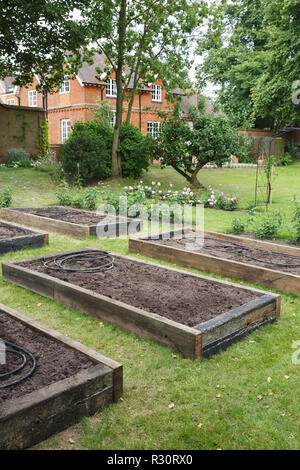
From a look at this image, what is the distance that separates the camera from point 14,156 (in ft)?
63.5

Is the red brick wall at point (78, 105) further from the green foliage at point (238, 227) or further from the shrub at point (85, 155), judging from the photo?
Result: the green foliage at point (238, 227)

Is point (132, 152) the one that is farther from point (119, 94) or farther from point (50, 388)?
point (50, 388)

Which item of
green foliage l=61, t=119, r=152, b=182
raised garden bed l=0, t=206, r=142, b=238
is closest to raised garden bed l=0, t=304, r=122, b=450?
raised garden bed l=0, t=206, r=142, b=238

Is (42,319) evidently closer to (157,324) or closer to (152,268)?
(157,324)

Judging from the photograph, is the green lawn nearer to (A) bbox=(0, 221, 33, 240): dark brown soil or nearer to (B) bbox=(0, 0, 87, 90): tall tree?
(A) bbox=(0, 221, 33, 240): dark brown soil

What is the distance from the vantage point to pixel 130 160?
17281 millimetres

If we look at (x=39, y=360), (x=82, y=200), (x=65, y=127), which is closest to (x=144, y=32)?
(x=82, y=200)

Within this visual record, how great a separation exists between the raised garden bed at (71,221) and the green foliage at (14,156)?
10.2 m

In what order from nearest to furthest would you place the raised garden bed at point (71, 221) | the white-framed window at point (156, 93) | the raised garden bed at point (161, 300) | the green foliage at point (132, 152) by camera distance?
the raised garden bed at point (161, 300)
the raised garden bed at point (71, 221)
the green foliage at point (132, 152)
the white-framed window at point (156, 93)

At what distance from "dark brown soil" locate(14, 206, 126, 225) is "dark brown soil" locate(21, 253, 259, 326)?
10.2 ft

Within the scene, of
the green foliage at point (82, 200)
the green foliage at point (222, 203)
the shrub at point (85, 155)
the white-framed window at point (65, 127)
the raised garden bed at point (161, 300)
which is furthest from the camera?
the white-framed window at point (65, 127)

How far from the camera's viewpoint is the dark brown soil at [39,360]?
2.83 metres

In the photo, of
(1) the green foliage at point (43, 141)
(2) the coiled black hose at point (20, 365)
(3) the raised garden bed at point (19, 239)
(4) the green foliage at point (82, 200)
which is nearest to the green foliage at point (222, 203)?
(4) the green foliage at point (82, 200)

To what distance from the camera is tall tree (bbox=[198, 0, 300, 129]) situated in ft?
81.4
